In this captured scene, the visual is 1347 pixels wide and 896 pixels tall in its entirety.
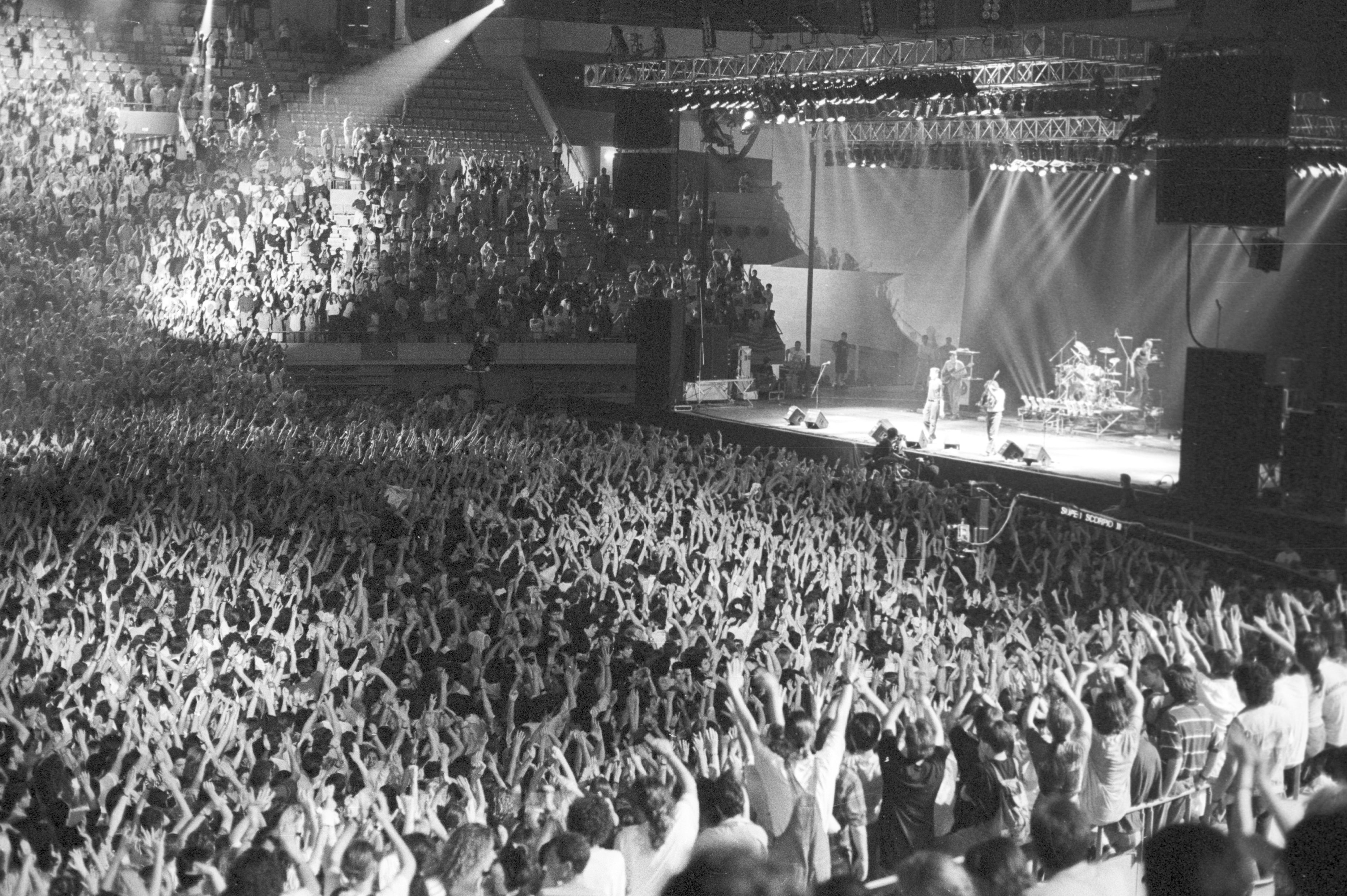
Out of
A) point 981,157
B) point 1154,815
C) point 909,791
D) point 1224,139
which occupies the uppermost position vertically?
point 981,157

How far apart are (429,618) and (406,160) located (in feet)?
63.8

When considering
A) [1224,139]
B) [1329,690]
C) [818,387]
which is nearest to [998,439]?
[818,387]

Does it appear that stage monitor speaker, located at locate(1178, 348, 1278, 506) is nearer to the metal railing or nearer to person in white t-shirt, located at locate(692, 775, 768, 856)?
the metal railing

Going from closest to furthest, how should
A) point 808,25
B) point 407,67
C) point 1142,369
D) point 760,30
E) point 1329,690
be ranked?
point 1329,690
point 808,25
point 760,30
point 1142,369
point 407,67

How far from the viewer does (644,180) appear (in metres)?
21.5

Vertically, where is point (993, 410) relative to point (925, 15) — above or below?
below

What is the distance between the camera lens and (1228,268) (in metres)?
20.5

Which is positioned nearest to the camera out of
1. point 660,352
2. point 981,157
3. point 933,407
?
point 933,407

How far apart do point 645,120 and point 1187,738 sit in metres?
16.3

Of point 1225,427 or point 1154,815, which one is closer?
point 1154,815

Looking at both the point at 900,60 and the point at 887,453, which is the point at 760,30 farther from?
the point at 887,453

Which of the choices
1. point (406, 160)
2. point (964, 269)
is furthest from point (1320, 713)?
point (406, 160)

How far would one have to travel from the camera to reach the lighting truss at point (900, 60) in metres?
16.2

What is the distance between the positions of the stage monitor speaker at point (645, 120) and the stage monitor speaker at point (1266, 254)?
7.99 m
